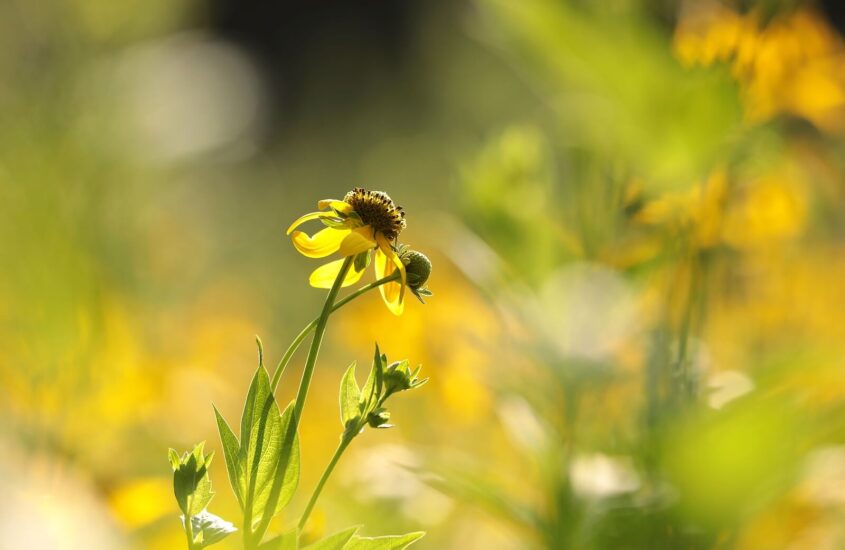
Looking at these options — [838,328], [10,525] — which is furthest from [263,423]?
[838,328]

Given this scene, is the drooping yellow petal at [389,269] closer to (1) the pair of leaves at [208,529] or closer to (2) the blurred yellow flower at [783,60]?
(1) the pair of leaves at [208,529]

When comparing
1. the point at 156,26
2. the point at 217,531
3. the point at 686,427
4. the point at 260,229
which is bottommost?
the point at 217,531

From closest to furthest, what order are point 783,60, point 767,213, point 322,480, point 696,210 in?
point 322,480 → point 696,210 → point 783,60 → point 767,213

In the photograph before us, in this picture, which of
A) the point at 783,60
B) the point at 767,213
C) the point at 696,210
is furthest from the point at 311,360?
the point at 767,213

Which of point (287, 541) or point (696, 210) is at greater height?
point (696, 210)

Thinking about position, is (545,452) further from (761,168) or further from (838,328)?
(838,328)

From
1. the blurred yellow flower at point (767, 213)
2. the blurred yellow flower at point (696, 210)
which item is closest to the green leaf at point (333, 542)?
the blurred yellow flower at point (696, 210)

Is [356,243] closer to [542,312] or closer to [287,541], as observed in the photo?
[287,541]
